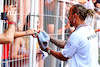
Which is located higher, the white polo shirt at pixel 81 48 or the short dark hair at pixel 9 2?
the short dark hair at pixel 9 2

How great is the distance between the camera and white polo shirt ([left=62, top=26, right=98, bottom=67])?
3078 millimetres

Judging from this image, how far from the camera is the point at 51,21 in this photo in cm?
476

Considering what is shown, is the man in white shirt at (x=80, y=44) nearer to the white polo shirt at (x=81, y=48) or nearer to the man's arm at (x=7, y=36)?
the white polo shirt at (x=81, y=48)

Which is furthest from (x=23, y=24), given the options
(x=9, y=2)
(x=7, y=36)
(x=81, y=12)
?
(x=7, y=36)

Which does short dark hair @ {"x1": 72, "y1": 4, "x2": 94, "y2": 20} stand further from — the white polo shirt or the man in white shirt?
the white polo shirt

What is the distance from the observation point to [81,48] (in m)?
3.08

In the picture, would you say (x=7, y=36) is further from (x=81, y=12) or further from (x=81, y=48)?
(x=81, y=12)

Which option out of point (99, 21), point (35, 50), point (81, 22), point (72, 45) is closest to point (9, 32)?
point (72, 45)

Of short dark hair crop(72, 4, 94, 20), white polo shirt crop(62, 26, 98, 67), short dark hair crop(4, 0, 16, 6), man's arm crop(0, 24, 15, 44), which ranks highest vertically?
short dark hair crop(4, 0, 16, 6)

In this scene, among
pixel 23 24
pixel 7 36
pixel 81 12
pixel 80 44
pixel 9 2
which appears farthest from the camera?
pixel 23 24

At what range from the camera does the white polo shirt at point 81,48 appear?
3.08m

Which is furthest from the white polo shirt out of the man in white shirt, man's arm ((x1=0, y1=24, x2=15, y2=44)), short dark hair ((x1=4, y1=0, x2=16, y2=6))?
short dark hair ((x1=4, y1=0, x2=16, y2=6))

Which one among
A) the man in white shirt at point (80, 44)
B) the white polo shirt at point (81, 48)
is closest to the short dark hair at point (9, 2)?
the man in white shirt at point (80, 44)

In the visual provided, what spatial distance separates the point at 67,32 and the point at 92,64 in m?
2.12
